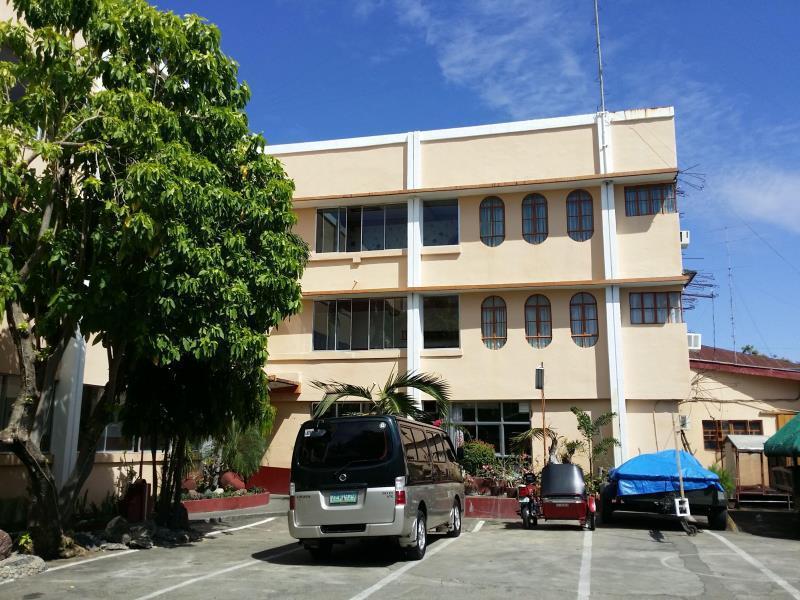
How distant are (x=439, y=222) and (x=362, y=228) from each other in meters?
2.64

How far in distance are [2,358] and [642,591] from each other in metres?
11.6

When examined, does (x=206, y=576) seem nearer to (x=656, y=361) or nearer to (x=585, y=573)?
(x=585, y=573)

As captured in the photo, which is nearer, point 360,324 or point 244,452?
point 244,452

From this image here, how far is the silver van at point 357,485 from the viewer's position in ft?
33.1

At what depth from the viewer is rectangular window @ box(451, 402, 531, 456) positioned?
22.6 meters

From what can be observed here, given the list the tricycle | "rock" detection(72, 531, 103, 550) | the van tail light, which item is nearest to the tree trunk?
"rock" detection(72, 531, 103, 550)

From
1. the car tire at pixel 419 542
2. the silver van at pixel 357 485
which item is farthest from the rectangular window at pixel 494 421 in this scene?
the silver van at pixel 357 485

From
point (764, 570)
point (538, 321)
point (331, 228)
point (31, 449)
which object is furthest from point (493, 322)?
point (31, 449)

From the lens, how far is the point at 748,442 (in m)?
20.9

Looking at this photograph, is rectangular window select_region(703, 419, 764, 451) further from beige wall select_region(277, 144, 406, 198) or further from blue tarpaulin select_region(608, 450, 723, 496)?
beige wall select_region(277, 144, 406, 198)

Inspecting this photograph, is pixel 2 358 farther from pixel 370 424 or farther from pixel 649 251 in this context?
pixel 649 251

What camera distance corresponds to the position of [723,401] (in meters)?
23.1

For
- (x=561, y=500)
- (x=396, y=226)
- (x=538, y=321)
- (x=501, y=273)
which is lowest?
→ (x=561, y=500)

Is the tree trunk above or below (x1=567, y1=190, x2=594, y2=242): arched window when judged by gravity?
below
